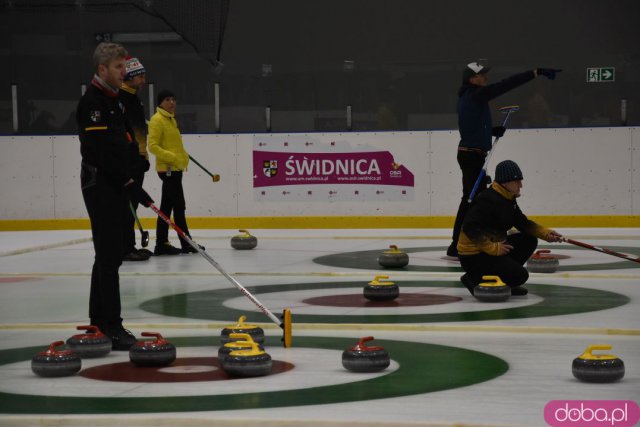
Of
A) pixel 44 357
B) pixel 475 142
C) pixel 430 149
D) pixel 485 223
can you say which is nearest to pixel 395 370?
pixel 44 357

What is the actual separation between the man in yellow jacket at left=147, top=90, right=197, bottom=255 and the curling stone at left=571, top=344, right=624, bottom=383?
7.78m

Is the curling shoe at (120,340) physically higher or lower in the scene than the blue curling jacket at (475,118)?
lower

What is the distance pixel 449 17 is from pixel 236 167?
377 centimetres

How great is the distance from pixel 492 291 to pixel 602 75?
9.49 metres

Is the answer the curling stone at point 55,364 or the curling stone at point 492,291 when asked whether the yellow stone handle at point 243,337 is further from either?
the curling stone at point 492,291

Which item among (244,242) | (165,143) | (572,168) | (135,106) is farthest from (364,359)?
(572,168)

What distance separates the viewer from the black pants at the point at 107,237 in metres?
6.27

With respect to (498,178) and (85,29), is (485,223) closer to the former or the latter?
(498,178)

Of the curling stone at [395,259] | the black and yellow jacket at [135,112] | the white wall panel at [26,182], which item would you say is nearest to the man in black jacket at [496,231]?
the curling stone at [395,259]

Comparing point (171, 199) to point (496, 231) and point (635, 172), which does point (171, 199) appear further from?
point (635, 172)

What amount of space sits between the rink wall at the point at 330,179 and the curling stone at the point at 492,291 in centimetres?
840

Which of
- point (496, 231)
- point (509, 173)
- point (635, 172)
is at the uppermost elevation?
point (635, 172)

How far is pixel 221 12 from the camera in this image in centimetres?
1770

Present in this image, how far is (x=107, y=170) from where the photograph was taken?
6223 millimetres
